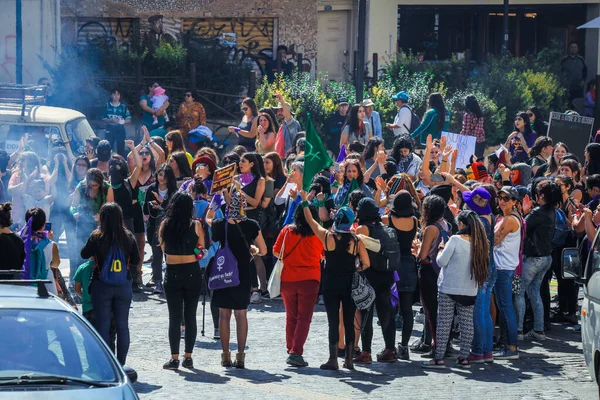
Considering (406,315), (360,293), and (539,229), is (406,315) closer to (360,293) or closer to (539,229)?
(360,293)

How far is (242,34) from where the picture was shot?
3169 centimetres

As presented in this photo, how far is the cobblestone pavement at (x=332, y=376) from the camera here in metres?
10.1

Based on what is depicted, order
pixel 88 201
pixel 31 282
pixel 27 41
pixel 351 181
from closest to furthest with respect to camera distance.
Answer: pixel 31 282, pixel 351 181, pixel 88 201, pixel 27 41

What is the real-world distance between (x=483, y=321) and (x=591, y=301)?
209cm

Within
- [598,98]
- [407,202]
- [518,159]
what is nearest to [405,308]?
[407,202]

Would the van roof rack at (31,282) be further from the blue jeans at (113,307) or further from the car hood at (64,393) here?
the blue jeans at (113,307)

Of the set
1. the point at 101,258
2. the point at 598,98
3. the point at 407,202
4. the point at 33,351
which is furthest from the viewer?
the point at 598,98

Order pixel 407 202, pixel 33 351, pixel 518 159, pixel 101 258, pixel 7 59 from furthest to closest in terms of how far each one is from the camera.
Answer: pixel 7 59, pixel 518 159, pixel 407 202, pixel 101 258, pixel 33 351

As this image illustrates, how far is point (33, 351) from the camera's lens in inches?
278

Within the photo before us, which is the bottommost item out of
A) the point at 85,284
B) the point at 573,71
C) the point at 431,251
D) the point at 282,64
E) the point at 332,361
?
the point at 332,361

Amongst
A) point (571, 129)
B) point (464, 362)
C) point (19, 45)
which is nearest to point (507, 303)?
point (464, 362)

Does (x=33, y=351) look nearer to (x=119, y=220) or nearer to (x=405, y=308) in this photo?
(x=119, y=220)

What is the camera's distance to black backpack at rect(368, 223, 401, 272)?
1088cm

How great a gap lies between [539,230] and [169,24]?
20.7 meters
